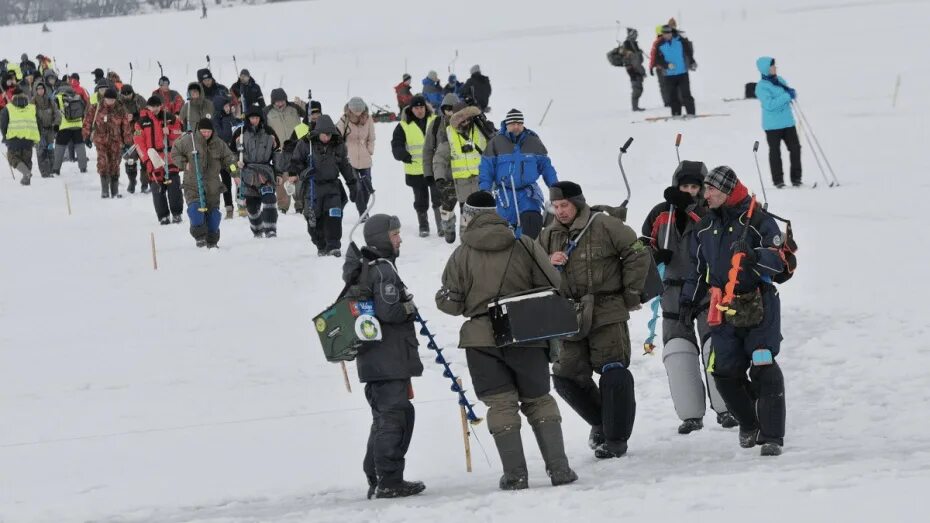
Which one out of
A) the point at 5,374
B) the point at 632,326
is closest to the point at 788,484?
the point at 632,326

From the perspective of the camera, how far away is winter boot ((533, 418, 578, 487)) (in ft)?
24.0

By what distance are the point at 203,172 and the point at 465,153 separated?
3508 mm

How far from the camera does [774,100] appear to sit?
17125mm

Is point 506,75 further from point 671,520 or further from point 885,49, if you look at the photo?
point 671,520

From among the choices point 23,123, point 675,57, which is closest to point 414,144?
point 675,57

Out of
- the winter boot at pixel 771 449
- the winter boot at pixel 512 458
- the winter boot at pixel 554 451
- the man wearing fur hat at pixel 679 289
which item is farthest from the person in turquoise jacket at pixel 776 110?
the winter boot at pixel 512 458

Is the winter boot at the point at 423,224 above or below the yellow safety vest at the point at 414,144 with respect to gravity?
below

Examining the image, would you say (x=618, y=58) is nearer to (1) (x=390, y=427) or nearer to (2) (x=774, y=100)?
(2) (x=774, y=100)

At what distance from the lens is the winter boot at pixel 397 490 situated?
298 inches

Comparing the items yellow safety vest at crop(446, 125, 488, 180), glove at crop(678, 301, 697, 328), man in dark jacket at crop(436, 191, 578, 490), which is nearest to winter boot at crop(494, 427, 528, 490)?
man in dark jacket at crop(436, 191, 578, 490)

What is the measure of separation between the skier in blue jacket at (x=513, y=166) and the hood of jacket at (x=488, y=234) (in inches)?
170

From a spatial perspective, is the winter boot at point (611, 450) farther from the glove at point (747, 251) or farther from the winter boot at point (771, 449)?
the glove at point (747, 251)

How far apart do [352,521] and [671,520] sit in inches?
63.9

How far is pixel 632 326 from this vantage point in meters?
11.7
